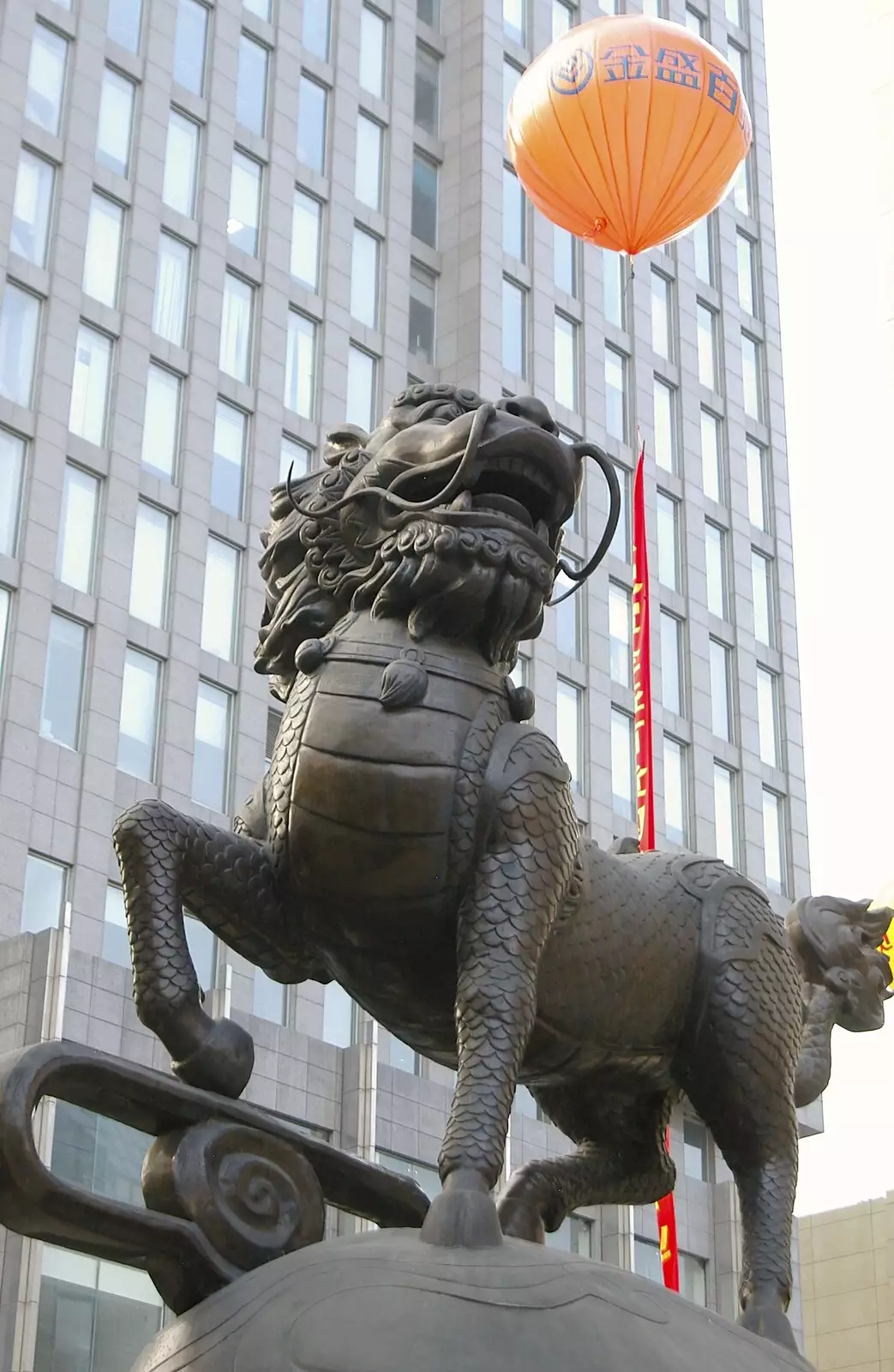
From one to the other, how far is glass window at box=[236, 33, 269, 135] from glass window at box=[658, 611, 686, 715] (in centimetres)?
1082

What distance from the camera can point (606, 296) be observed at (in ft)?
129

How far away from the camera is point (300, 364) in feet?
107

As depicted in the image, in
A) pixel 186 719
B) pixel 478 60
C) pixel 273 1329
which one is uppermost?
pixel 478 60

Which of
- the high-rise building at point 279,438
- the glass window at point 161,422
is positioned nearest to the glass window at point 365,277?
the high-rise building at point 279,438

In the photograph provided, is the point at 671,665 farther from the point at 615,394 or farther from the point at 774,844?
the point at 615,394

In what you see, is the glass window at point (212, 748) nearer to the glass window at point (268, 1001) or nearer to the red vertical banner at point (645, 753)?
the glass window at point (268, 1001)

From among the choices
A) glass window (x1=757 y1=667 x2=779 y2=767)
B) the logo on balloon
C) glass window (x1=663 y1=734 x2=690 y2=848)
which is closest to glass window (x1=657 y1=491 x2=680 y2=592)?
glass window (x1=757 y1=667 x2=779 y2=767)

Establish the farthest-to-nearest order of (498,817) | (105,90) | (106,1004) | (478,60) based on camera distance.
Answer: (478,60) < (105,90) < (106,1004) < (498,817)

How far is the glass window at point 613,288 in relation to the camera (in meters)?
39.2

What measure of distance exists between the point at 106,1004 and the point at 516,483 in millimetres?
19228

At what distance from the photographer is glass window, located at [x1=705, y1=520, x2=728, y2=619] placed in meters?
38.8

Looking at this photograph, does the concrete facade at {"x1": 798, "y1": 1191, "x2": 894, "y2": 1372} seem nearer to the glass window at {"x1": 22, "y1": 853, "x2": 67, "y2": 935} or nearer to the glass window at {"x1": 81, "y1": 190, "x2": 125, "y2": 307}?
the glass window at {"x1": 22, "y1": 853, "x2": 67, "y2": 935}

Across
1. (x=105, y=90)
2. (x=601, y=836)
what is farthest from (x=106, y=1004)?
(x=105, y=90)

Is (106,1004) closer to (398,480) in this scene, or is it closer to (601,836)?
(601,836)
